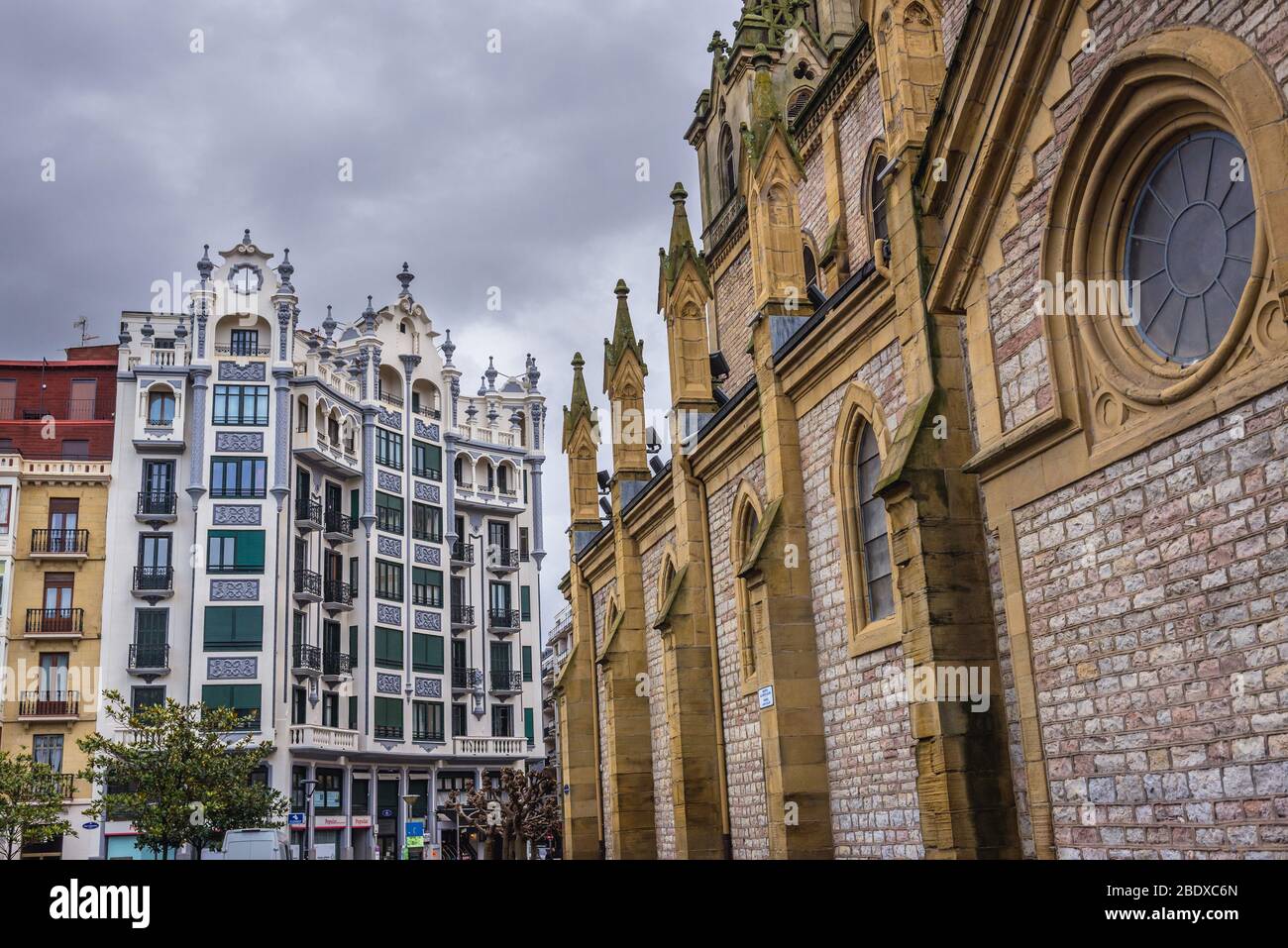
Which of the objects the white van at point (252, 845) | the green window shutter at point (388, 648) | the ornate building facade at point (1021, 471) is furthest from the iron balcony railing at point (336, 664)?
the ornate building facade at point (1021, 471)

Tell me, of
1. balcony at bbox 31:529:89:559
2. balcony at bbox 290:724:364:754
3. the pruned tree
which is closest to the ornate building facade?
the pruned tree

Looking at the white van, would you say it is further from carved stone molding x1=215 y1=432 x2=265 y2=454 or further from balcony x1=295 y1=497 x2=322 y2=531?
carved stone molding x1=215 y1=432 x2=265 y2=454

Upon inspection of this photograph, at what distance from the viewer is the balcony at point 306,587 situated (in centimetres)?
5375

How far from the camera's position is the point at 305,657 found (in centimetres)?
5325

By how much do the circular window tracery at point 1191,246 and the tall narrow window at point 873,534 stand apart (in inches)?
230

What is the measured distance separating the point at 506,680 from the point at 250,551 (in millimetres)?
17446

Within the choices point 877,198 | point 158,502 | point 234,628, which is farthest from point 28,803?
point 877,198

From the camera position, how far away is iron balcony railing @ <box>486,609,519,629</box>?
6515 cm

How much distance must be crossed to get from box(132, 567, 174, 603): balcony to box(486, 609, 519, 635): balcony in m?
18.0

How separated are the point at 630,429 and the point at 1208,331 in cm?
1981

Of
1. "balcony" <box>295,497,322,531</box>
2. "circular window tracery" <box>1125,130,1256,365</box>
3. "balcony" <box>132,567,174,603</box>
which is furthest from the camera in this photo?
"balcony" <box>295,497,322,531</box>

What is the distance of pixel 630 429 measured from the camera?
28.2 m

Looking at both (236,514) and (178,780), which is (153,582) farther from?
(178,780)
